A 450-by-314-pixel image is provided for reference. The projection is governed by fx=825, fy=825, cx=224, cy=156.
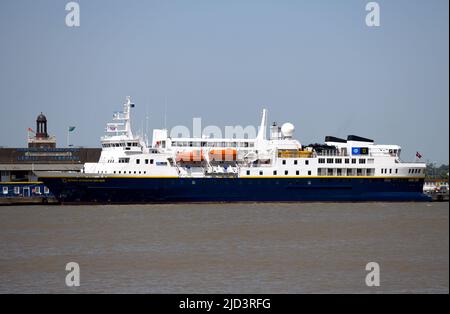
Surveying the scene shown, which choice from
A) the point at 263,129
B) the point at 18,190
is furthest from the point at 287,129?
the point at 18,190

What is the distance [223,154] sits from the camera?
→ 2307 inches

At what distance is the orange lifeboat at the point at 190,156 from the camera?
57.5 m

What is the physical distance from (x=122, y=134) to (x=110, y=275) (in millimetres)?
34344

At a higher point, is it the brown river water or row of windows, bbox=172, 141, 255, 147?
row of windows, bbox=172, 141, 255, 147

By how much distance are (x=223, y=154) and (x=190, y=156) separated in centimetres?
250

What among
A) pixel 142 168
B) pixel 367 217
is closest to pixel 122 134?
pixel 142 168

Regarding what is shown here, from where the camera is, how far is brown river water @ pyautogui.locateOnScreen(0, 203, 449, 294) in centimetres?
2470

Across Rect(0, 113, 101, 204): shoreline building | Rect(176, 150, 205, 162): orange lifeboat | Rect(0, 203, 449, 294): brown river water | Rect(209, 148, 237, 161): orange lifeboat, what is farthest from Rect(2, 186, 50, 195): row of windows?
Rect(0, 203, 449, 294): brown river water

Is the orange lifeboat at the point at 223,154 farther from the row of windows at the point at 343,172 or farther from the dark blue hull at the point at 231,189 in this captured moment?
the row of windows at the point at 343,172

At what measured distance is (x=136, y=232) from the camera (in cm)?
3791

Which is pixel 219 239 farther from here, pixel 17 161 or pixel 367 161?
pixel 17 161

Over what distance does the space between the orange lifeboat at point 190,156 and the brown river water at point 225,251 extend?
817 centimetres

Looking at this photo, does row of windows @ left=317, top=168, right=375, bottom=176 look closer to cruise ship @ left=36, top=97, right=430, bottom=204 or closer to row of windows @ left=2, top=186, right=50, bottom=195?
cruise ship @ left=36, top=97, right=430, bottom=204

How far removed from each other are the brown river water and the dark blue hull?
5594 mm
